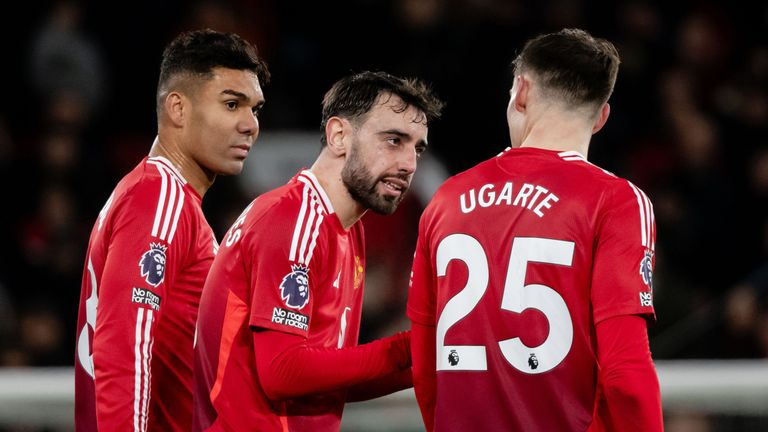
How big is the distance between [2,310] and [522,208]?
520 cm

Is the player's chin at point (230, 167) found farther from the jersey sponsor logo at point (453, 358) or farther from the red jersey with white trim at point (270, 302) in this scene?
the jersey sponsor logo at point (453, 358)

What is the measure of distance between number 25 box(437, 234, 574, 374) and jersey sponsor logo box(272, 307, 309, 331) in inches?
15.8

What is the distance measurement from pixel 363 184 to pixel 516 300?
0.74 metres

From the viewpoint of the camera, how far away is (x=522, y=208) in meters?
3.18

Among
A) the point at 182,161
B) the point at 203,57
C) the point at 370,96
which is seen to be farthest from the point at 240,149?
the point at 370,96

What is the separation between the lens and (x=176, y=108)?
13.2ft

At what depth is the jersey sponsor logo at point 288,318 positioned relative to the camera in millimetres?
3318

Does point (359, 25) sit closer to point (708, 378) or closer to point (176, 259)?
point (708, 378)

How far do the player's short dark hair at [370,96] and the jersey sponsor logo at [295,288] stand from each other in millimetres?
566

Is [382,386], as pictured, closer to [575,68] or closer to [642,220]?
[642,220]

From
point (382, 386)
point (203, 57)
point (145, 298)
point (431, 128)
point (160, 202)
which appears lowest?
point (382, 386)

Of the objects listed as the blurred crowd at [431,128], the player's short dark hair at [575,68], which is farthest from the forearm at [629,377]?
the blurred crowd at [431,128]

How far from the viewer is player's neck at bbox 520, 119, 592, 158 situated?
3.27 m

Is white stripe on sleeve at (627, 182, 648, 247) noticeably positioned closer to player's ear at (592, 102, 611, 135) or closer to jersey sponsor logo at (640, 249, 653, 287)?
jersey sponsor logo at (640, 249, 653, 287)
